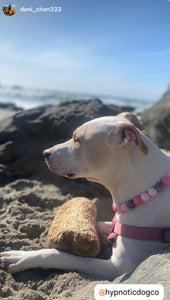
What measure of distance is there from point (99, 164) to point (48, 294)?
997 millimetres

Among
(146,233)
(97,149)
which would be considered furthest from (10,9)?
(146,233)

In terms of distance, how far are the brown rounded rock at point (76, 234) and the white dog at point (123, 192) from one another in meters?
0.07

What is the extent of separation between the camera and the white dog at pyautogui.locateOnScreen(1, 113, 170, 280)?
2250 mm

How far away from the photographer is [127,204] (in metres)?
2.33

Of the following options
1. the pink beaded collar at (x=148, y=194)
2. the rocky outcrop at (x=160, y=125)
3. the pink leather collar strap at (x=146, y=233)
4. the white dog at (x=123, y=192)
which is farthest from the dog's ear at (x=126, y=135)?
the rocky outcrop at (x=160, y=125)

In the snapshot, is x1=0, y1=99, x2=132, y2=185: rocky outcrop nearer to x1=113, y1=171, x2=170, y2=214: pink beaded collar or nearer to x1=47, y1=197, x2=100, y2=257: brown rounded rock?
x1=47, y1=197, x2=100, y2=257: brown rounded rock

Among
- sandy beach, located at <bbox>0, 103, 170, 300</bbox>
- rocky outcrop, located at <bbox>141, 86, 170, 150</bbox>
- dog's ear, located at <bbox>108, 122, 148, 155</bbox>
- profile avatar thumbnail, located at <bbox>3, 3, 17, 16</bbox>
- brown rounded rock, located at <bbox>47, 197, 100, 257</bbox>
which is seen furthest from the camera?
rocky outcrop, located at <bbox>141, 86, 170, 150</bbox>

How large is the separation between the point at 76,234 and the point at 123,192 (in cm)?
49

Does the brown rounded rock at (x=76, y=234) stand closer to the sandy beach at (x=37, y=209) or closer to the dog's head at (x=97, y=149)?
the sandy beach at (x=37, y=209)

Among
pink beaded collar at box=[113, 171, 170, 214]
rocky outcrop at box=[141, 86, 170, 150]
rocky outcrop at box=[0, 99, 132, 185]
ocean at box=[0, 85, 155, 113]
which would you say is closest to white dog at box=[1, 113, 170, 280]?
pink beaded collar at box=[113, 171, 170, 214]

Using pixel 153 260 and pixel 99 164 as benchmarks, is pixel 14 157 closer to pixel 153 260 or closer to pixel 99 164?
pixel 99 164

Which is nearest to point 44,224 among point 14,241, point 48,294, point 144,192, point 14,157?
point 14,241

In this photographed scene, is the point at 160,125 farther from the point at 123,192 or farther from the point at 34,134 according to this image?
the point at 123,192

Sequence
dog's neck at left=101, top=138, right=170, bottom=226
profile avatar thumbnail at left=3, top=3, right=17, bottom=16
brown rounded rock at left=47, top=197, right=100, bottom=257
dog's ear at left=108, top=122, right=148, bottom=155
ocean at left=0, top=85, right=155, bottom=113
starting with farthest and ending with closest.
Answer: ocean at left=0, top=85, right=155, bottom=113 < profile avatar thumbnail at left=3, top=3, right=17, bottom=16 < brown rounded rock at left=47, top=197, right=100, bottom=257 < dog's neck at left=101, top=138, right=170, bottom=226 < dog's ear at left=108, top=122, right=148, bottom=155
